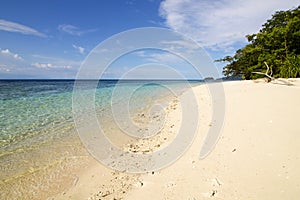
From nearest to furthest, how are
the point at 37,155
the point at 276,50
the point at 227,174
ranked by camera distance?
the point at 227,174
the point at 37,155
the point at 276,50

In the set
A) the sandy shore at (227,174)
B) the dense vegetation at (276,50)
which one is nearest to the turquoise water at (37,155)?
the sandy shore at (227,174)

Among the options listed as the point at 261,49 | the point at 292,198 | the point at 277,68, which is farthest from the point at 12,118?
the point at 261,49

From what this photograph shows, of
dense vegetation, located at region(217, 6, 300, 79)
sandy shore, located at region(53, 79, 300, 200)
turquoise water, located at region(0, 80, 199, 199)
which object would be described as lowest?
turquoise water, located at region(0, 80, 199, 199)

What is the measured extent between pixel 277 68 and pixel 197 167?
686 inches

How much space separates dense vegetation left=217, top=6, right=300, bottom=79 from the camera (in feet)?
51.3

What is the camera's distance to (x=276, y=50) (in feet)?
56.2

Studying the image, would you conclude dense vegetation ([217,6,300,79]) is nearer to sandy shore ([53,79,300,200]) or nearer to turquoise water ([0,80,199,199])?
sandy shore ([53,79,300,200])

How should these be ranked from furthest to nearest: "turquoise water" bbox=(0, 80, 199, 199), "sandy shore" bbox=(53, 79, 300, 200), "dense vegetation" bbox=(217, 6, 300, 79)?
"dense vegetation" bbox=(217, 6, 300, 79)
"turquoise water" bbox=(0, 80, 199, 199)
"sandy shore" bbox=(53, 79, 300, 200)

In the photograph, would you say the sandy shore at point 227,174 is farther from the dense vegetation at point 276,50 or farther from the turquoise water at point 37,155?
the dense vegetation at point 276,50

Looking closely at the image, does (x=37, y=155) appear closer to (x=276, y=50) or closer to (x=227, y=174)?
(x=227, y=174)

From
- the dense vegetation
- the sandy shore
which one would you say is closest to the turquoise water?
the sandy shore

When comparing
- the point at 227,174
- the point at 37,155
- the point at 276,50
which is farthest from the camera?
the point at 276,50

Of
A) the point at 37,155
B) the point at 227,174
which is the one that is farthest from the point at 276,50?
the point at 37,155

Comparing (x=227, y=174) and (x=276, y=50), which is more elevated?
(x=276, y=50)
